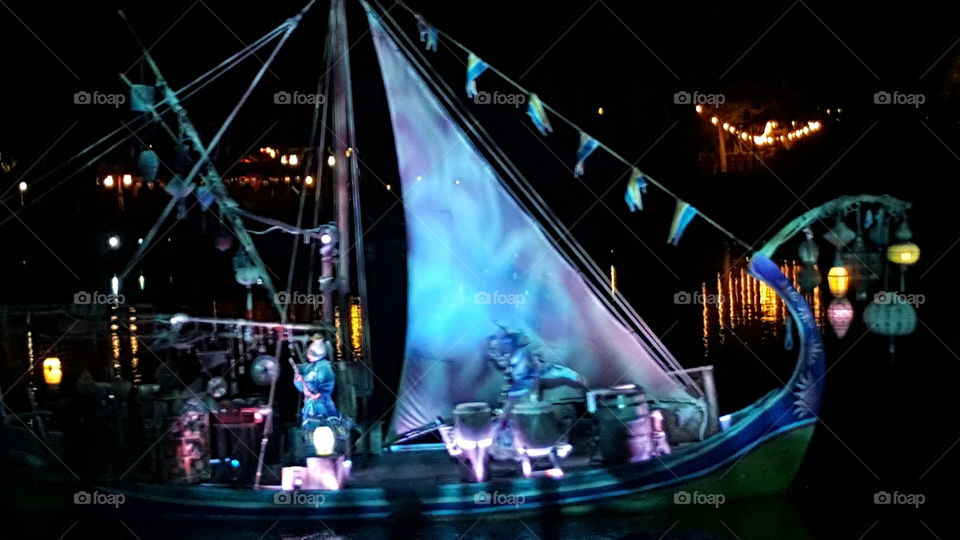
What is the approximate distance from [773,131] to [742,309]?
28.5ft

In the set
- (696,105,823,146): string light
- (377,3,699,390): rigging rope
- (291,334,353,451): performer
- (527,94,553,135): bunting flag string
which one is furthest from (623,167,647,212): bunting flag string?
(696,105,823,146): string light

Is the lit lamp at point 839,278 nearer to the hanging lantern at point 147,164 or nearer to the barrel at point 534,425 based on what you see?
the barrel at point 534,425

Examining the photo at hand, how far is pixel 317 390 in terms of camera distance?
12.6 metres

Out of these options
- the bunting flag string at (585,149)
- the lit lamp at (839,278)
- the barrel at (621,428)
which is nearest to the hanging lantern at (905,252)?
the bunting flag string at (585,149)

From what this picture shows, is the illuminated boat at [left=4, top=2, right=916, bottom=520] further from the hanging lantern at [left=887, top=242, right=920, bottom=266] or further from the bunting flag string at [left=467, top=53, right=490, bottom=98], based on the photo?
the bunting flag string at [left=467, top=53, right=490, bottom=98]

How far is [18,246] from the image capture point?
49.4 metres

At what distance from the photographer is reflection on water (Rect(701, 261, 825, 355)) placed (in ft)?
107

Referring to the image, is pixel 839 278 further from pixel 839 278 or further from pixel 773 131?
pixel 773 131

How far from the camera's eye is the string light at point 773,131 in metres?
41.4

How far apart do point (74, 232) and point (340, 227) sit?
121 feet

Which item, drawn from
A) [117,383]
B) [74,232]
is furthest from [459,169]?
[74,232]

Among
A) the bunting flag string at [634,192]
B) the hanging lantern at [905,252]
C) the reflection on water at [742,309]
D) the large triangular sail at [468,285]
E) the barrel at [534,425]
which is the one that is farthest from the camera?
the reflection on water at [742,309]

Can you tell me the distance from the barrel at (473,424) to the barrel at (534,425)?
33cm

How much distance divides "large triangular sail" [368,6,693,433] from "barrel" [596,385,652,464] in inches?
49.1
